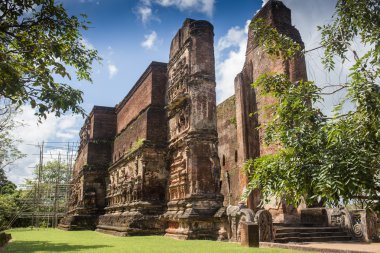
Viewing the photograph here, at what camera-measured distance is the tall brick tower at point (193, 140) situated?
1199 cm

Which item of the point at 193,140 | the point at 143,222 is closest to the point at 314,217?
the point at 193,140

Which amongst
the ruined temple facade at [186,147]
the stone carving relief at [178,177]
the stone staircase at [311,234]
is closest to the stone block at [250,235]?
the ruined temple facade at [186,147]

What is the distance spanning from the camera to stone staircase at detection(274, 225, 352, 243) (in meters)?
10.9

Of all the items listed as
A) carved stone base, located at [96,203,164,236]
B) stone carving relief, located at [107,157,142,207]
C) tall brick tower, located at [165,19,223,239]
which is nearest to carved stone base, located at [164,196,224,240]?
tall brick tower, located at [165,19,223,239]

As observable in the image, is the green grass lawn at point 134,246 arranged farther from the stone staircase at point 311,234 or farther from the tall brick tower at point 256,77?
the tall brick tower at point 256,77

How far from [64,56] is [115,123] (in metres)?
19.0

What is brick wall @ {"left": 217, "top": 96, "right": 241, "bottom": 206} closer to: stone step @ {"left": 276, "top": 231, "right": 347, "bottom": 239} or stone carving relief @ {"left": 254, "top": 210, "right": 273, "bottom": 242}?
stone step @ {"left": 276, "top": 231, "right": 347, "bottom": 239}

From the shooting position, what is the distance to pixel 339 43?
18.1 feet

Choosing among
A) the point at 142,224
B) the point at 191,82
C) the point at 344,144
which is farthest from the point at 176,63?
the point at 344,144

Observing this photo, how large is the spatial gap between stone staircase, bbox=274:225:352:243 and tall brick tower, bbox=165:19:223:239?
7.13 ft

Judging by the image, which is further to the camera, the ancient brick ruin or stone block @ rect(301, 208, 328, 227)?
stone block @ rect(301, 208, 328, 227)

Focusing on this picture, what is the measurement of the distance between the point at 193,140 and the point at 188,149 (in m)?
0.39

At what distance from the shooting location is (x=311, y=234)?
454 inches

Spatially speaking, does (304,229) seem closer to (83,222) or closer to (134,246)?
(134,246)
